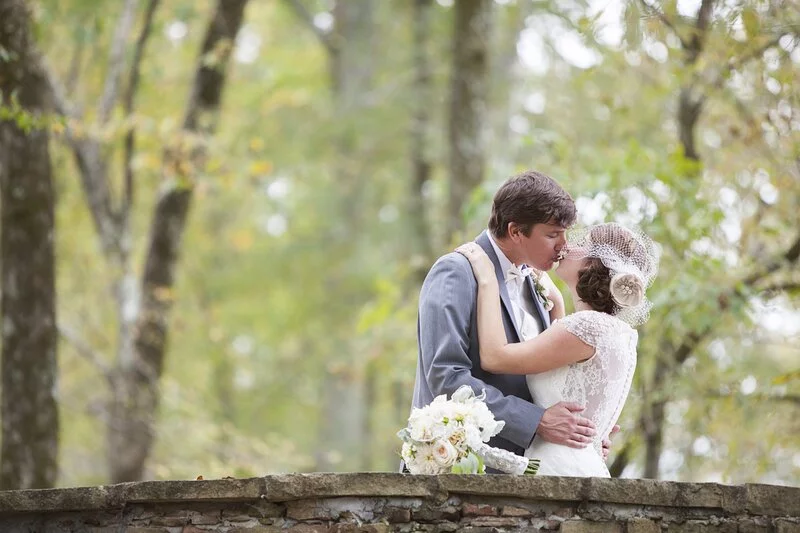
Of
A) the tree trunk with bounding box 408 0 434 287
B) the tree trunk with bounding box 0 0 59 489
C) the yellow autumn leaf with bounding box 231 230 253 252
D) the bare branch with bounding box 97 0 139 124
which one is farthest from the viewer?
the yellow autumn leaf with bounding box 231 230 253 252

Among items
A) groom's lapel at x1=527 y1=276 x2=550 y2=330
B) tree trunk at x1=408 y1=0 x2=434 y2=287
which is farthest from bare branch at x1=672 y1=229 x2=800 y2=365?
tree trunk at x1=408 y1=0 x2=434 y2=287

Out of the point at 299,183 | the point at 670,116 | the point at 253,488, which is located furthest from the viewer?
the point at 299,183

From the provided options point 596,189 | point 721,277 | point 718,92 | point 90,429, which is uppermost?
point 718,92

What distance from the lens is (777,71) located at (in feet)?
26.7

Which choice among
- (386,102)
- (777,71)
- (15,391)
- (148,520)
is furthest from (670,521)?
(386,102)

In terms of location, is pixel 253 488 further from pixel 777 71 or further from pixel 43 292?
pixel 777 71

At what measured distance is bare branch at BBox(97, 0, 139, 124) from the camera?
423 inches

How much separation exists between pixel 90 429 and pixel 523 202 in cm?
1564

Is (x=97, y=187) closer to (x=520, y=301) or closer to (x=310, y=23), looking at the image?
(x=520, y=301)

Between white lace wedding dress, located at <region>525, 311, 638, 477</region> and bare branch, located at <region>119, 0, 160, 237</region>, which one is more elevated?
bare branch, located at <region>119, 0, 160, 237</region>

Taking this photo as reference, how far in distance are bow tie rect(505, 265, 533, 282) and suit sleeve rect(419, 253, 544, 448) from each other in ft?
0.64

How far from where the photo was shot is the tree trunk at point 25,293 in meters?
8.16

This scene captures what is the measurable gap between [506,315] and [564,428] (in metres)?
0.50

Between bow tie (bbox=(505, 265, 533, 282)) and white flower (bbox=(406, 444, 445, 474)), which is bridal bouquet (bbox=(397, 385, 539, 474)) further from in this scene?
bow tie (bbox=(505, 265, 533, 282))
